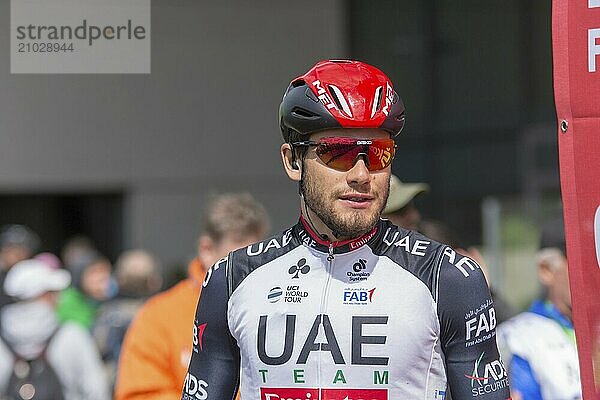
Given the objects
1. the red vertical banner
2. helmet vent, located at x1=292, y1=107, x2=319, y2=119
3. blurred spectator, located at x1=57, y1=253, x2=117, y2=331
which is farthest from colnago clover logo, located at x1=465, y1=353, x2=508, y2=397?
blurred spectator, located at x1=57, y1=253, x2=117, y2=331

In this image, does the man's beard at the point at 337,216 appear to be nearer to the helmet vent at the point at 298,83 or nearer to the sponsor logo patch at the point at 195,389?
the helmet vent at the point at 298,83

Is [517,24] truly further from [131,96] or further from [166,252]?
[131,96]

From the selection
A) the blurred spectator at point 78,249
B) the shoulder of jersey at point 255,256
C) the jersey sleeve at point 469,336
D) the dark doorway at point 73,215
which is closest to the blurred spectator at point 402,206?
the shoulder of jersey at point 255,256

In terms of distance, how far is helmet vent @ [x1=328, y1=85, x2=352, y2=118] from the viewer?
8.67 feet

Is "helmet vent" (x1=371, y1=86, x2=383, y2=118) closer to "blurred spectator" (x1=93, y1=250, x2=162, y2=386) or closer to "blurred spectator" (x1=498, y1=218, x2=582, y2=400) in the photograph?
"blurred spectator" (x1=498, y1=218, x2=582, y2=400)

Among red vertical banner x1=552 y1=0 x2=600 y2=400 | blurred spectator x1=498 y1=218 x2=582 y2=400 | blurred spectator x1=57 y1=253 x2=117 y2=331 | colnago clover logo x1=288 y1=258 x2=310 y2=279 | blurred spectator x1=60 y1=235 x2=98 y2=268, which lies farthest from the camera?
blurred spectator x1=60 y1=235 x2=98 y2=268

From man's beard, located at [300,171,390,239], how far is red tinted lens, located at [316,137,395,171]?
A: 2.4 inches

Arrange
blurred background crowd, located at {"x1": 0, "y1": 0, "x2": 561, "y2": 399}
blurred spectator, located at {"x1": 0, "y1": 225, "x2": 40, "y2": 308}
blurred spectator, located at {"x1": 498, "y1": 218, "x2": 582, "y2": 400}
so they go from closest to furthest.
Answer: blurred spectator, located at {"x1": 498, "y1": 218, "x2": 582, "y2": 400} → blurred background crowd, located at {"x1": 0, "y1": 0, "x2": 561, "y2": 399} → blurred spectator, located at {"x1": 0, "y1": 225, "x2": 40, "y2": 308}

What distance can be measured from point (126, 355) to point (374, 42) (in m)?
2.82

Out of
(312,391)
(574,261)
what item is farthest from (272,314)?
(574,261)

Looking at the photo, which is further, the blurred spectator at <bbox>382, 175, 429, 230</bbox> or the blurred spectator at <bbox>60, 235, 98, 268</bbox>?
the blurred spectator at <bbox>60, 235, 98, 268</bbox>

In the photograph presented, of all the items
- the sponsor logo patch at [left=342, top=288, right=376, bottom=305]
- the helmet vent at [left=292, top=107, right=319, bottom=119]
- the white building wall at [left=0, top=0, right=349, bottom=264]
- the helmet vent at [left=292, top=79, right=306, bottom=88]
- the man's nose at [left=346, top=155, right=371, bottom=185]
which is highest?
the white building wall at [left=0, top=0, right=349, bottom=264]

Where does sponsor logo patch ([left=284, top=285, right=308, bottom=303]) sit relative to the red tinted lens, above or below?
below

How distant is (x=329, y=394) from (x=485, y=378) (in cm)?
33
